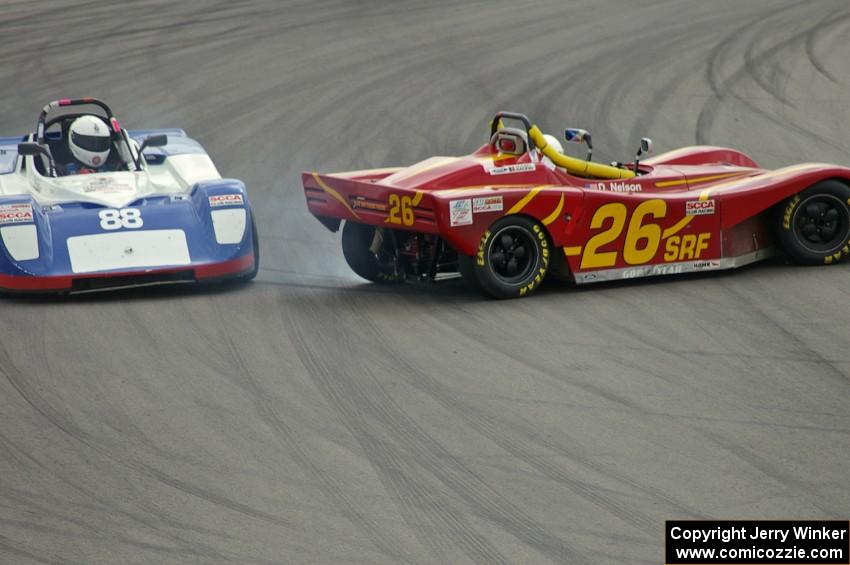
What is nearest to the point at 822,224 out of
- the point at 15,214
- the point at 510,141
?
the point at 510,141

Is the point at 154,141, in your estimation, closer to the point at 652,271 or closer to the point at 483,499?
the point at 652,271

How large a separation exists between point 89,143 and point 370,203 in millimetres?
3243

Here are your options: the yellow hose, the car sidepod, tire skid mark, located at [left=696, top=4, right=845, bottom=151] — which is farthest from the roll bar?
tire skid mark, located at [left=696, top=4, right=845, bottom=151]

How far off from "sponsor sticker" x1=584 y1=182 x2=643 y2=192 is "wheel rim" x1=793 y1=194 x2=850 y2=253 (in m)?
1.31

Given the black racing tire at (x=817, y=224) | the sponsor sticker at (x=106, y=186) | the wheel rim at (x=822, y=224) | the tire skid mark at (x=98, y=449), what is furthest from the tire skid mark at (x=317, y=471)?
the wheel rim at (x=822, y=224)

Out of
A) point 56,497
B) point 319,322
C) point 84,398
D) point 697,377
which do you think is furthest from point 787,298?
point 56,497

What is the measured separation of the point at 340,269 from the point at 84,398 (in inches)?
164

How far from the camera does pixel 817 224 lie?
1101 centimetres

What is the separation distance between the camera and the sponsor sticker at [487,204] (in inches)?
393

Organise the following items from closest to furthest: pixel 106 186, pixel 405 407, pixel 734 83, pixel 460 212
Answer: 1. pixel 405 407
2. pixel 460 212
3. pixel 106 186
4. pixel 734 83

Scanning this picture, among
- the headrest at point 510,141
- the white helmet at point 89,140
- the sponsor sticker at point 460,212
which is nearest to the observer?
the sponsor sticker at point 460,212

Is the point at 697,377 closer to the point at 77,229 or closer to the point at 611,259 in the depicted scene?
the point at 611,259

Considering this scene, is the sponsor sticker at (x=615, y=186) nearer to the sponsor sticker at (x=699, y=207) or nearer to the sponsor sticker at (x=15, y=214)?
the sponsor sticker at (x=699, y=207)

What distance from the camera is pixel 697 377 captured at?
8.20 m
